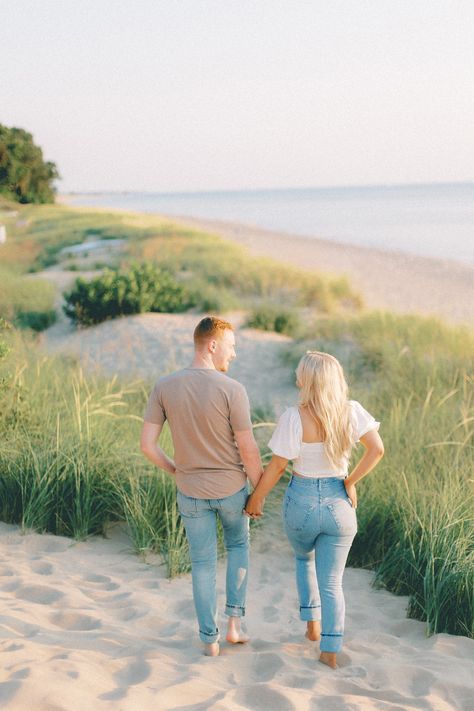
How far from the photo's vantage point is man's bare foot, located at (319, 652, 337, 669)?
3773 millimetres

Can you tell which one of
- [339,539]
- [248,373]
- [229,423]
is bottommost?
[248,373]

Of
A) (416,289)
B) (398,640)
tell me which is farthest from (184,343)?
(416,289)

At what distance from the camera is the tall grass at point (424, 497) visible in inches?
172

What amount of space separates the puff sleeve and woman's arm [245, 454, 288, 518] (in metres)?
0.04

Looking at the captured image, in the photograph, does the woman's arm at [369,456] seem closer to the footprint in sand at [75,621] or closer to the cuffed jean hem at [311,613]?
the cuffed jean hem at [311,613]

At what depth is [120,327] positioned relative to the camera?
509 inches

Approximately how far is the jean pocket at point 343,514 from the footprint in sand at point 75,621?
1.30m

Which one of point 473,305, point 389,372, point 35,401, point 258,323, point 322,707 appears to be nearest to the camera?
point 322,707

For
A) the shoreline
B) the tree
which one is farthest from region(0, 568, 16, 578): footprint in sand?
the shoreline

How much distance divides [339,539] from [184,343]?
28.3 ft

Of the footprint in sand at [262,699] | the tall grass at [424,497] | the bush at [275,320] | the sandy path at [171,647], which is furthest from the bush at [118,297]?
the footprint in sand at [262,699]

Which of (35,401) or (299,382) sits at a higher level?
(299,382)

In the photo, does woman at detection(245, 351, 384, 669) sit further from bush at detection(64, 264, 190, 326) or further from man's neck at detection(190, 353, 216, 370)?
bush at detection(64, 264, 190, 326)

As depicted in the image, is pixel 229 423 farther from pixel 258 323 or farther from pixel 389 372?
pixel 258 323
